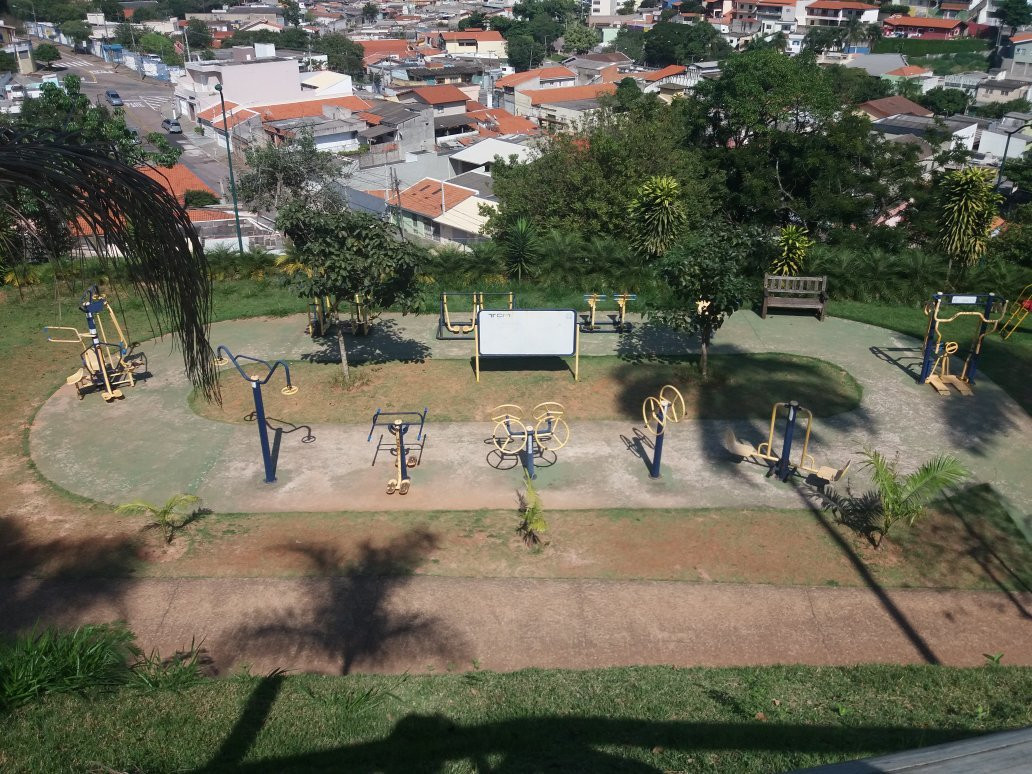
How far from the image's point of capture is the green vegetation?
118 meters

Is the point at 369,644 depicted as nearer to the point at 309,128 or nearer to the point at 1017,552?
the point at 1017,552

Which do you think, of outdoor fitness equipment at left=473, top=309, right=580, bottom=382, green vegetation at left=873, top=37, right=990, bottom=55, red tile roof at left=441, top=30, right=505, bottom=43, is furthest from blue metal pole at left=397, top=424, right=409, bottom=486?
red tile roof at left=441, top=30, right=505, bottom=43

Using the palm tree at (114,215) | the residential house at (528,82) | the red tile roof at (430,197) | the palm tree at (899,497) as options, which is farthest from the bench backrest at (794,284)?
the residential house at (528,82)

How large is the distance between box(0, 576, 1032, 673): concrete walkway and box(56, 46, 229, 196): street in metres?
51.2

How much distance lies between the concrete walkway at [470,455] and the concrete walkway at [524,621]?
2132 mm

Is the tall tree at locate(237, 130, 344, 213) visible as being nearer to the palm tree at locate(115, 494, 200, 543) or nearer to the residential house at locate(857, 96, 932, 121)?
the palm tree at locate(115, 494, 200, 543)

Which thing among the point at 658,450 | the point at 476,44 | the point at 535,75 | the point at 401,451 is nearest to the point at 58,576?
the point at 401,451

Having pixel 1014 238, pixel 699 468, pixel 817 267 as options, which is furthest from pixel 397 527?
pixel 1014 238

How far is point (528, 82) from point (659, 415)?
83.5 meters

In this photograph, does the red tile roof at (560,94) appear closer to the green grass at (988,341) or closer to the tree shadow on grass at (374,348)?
the green grass at (988,341)

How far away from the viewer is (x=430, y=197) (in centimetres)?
4559

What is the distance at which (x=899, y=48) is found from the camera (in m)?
118

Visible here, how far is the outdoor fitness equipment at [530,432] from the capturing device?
1297 centimetres

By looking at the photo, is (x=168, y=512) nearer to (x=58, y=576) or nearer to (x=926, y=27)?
(x=58, y=576)
